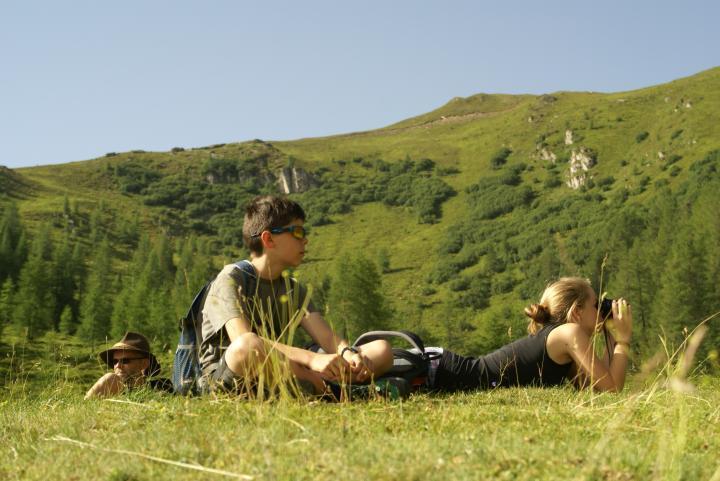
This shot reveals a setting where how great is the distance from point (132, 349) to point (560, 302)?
14.8 ft

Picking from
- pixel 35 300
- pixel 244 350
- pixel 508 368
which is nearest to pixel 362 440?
pixel 244 350

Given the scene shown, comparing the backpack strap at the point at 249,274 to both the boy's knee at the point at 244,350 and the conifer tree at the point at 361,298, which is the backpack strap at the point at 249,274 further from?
the conifer tree at the point at 361,298

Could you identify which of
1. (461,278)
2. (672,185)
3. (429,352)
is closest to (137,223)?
(461,278)

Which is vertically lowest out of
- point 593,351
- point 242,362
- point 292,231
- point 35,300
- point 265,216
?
point 35,300

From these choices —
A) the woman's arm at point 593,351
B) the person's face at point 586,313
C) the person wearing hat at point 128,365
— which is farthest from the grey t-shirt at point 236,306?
the person's face at point 586,313

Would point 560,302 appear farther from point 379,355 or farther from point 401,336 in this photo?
point 379,355

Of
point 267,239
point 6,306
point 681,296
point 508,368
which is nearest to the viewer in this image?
point 267,239

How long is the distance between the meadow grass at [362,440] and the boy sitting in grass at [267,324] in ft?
0.94

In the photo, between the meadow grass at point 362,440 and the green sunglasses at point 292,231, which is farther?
the green sunglasses at point 292,231

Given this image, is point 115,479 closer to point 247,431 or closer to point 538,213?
point 247,431

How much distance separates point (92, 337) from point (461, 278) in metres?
103

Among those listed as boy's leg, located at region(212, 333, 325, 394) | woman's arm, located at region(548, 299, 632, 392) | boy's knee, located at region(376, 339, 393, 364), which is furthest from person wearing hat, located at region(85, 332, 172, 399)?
woman's arm, located at region(548, 299, 632, 392)

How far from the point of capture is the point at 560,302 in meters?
7.12

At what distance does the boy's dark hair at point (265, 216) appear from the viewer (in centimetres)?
621
